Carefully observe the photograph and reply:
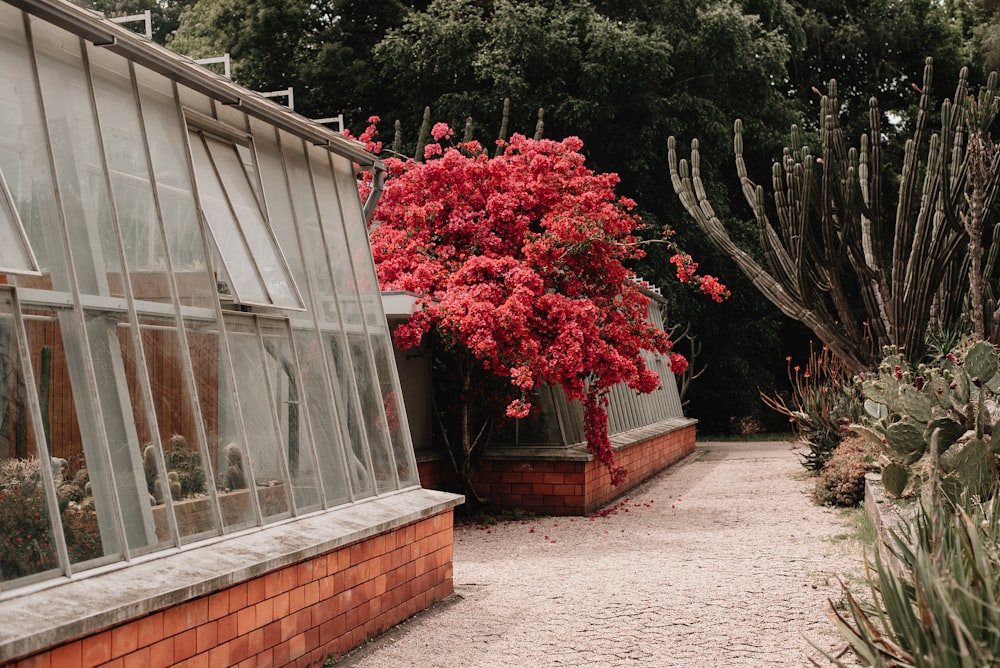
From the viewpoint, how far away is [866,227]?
15891 mm

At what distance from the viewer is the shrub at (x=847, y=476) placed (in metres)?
13.6

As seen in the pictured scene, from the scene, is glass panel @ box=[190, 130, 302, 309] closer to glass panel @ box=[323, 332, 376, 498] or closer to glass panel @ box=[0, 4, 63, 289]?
glass panel @ box=[323, 332, 376, 498]

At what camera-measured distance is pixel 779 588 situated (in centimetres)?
882

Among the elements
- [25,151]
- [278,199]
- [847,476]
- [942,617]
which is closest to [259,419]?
[278,199]

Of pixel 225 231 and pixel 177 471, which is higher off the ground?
pixel 225 231

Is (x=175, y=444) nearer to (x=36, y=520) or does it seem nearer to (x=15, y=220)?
(x=36, y=520)

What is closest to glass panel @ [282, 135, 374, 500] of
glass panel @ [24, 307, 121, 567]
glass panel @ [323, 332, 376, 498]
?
glass panel @ [323, 332, 376, 498]

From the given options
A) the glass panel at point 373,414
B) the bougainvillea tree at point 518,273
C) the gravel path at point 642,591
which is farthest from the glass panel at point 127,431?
the bougainvillea tree at point 518,273

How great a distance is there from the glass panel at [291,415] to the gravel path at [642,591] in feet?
3.68

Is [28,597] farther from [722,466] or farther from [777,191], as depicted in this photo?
[722,466]

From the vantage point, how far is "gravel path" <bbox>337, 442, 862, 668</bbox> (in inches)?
276

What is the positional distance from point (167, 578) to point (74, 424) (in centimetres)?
86

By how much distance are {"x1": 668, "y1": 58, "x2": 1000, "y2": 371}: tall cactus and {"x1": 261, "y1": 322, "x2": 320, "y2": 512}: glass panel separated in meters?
8.97

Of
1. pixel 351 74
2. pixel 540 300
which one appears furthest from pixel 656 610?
pixel 351 74
